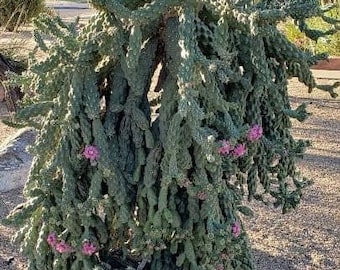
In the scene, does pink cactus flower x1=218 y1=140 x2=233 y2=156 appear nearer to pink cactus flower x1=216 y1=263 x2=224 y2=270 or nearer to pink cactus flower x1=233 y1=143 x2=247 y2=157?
pink cactus flower x1=233 y1=143 x2=247 y2=157

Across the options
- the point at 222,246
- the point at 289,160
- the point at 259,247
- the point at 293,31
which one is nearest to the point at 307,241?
the point at 259,247

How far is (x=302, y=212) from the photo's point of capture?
15.6ft

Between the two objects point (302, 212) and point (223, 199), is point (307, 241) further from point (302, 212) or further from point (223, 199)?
Answer: point (223, 199)

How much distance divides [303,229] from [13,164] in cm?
224

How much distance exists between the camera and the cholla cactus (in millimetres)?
2148

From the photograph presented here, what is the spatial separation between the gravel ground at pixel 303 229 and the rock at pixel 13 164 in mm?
85

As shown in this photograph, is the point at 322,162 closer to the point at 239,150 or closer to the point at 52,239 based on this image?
the point at 239,150

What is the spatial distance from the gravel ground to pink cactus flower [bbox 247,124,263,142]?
5.91 feet

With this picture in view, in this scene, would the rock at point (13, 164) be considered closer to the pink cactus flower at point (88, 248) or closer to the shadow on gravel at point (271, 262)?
the shadow on gravel at point (271, 262)

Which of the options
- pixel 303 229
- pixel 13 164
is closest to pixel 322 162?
pixel 303 229

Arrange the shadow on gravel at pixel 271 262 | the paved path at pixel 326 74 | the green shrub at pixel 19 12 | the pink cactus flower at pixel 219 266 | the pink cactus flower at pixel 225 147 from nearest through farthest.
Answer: the pink cactus flower at pixel 225 147 → the pink cactus flower at pixel 219 266 → the shadow on gravel at pixel 271 262 → the paved path at pixel 326 74 → the green shrub at pixel 19 12

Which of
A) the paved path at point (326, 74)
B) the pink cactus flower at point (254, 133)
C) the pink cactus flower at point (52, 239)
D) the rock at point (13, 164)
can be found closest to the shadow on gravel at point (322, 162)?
the rock at point (13, 164)

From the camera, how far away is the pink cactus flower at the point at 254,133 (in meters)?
2.30

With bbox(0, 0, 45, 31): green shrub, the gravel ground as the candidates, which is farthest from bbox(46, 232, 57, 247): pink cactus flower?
bbox(0, 0, 45, 31): green shrub
